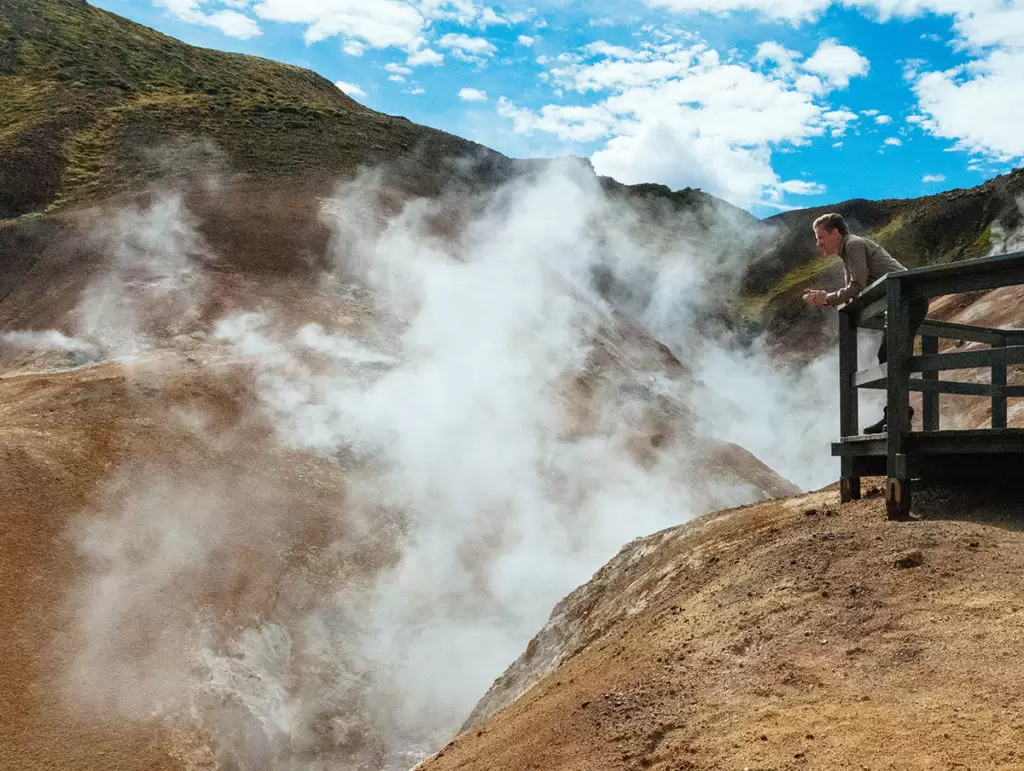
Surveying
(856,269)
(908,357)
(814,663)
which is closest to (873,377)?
(908,357)

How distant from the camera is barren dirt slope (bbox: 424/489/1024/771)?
340 centimetres

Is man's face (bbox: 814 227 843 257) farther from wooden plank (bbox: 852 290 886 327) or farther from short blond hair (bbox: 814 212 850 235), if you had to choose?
wooden plank (bbox: 852 290 886 327)

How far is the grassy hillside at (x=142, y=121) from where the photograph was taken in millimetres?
26844

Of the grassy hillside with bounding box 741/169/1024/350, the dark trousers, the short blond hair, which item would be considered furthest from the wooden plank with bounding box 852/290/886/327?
the grassy hillside with bounding box 741/169/1024/350

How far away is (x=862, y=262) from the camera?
21.9 feet

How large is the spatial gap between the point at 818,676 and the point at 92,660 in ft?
31.9

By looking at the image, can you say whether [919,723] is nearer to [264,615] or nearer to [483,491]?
[264,615]

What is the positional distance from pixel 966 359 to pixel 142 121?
99.9 feet

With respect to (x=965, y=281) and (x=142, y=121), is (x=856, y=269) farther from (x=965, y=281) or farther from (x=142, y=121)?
(x=142, y=121)

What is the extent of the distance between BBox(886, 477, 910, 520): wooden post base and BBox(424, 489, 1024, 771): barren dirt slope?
14 centimetres

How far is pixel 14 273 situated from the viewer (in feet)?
71.6

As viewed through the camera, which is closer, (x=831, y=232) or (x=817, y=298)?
(x=831, y=232)

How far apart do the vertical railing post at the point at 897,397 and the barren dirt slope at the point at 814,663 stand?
0.21 metres

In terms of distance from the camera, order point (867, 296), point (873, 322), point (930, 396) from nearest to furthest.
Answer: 1. point (867, 296)
2. point (930, 396)
3. point (873, 322)
